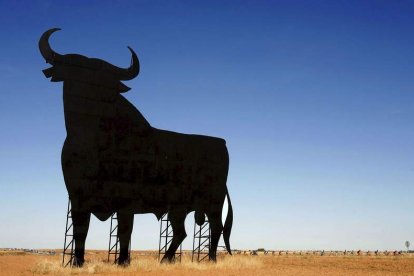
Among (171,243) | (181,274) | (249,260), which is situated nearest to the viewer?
(181,274)

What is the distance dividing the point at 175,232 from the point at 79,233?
3.68m

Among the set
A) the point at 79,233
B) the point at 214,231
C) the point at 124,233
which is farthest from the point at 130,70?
the point at 214,231

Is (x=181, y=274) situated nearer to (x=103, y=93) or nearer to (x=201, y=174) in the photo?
(x=201, y=174)

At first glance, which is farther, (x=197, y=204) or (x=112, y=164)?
(x=197, y=204)

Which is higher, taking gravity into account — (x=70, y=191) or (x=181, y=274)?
(x=70, y=191)

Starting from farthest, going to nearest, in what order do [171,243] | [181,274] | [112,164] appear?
1. [171,243]
2. [112,164]
3. [181,274]

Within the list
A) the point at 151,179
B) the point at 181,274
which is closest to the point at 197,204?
A: the point at 151,179

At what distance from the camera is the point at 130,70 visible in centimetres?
1577

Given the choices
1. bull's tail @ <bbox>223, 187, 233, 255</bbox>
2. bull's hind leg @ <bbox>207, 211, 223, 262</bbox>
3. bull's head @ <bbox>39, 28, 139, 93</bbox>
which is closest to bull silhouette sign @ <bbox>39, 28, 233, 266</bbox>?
bull's head @ <bbox>39, 28, 139, 93</bbox>

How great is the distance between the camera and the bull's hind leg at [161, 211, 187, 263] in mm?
16562

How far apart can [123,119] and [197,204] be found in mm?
4234

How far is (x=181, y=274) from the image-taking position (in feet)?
46.1

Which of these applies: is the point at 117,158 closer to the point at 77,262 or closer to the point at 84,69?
the point at 84,69

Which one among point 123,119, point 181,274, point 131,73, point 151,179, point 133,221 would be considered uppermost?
point 131,73
